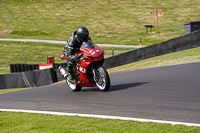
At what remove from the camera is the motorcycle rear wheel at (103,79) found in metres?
7.32

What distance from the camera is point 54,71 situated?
56.2ft

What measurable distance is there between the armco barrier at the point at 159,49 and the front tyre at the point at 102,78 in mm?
11248

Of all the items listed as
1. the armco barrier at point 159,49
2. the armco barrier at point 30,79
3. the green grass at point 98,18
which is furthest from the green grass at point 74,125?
the green grass at point 98,18

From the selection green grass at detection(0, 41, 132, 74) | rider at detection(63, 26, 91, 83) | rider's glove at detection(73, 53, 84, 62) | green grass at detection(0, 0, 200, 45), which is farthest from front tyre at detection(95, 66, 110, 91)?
green grass at detection(0, 0, 200, 45)

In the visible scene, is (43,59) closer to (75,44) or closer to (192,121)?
(75,44)

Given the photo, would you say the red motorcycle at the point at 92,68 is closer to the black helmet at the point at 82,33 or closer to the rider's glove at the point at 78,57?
the rider's glove at the point at 78,57

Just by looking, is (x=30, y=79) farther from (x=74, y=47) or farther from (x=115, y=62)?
(x=74, y=47)

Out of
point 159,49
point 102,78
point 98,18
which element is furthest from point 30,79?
point 98,18

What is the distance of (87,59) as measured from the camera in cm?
754

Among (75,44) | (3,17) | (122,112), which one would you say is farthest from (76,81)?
(3,17)

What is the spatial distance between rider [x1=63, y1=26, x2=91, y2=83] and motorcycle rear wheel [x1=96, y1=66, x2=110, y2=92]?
0.72 m

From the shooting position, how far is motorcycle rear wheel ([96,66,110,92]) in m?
7.32

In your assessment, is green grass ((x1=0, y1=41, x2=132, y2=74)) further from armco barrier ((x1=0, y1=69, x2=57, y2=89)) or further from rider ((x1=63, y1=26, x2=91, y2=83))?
rider ((x1=63, y1=26, x2=91, y2=83))

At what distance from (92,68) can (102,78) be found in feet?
1.25
